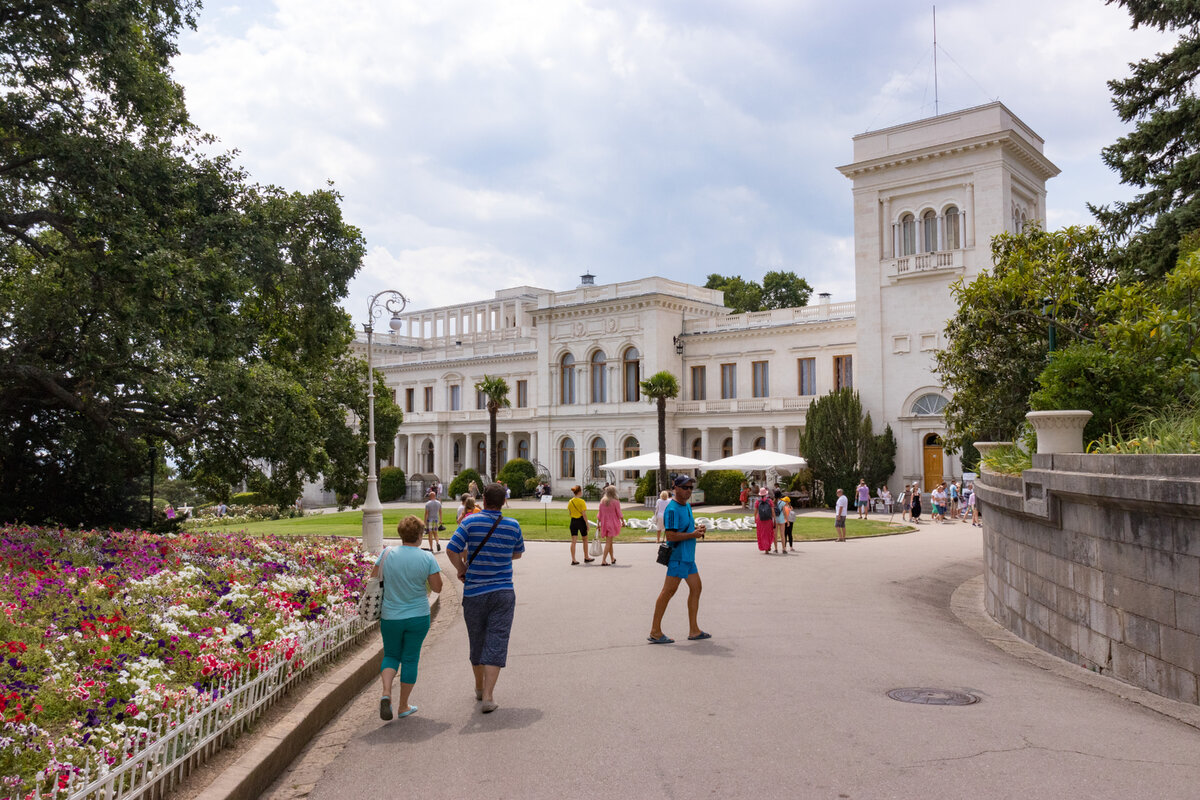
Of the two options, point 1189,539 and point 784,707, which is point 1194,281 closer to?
point 1189,539

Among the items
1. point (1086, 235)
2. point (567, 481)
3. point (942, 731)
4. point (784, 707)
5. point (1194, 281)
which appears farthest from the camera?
point (567, 481)

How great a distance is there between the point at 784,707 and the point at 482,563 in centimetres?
264

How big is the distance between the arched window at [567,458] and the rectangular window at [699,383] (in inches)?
332

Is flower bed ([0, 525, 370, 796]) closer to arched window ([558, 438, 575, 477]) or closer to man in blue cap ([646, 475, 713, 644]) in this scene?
man in blue cap ([646, 475, 713, 644])

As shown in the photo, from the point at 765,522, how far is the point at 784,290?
164 ft

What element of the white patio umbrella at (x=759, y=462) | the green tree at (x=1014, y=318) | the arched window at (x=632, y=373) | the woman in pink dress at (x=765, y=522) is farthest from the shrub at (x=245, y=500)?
the green tree at (x=1014, y=318)

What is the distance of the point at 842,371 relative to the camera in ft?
155

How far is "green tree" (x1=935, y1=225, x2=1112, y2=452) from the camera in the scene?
20266mm

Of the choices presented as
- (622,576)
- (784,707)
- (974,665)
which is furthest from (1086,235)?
(784,707)

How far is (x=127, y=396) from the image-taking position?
52.9ft

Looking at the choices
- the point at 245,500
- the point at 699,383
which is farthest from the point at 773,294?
the point at 245,500

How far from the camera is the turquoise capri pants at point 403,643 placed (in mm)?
7375

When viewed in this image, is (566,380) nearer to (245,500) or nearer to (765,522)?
(245,500)

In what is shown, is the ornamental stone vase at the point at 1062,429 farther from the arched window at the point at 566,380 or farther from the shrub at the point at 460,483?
the arched window at the point at 566,380
